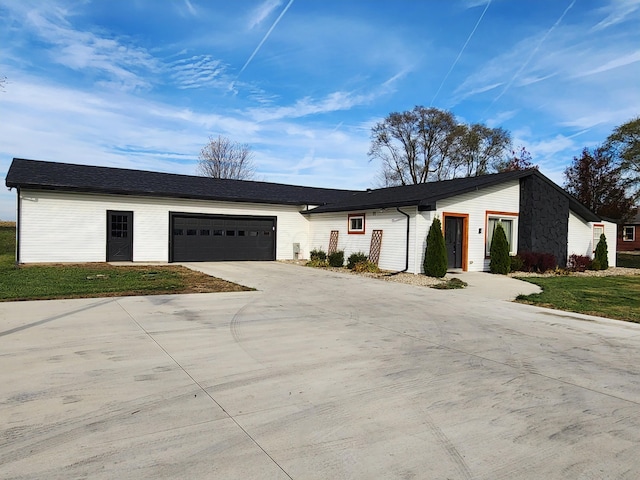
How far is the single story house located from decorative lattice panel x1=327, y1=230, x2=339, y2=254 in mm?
87

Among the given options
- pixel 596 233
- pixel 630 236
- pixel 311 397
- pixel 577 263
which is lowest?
pixel 311 397

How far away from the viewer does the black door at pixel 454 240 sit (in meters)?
15.8

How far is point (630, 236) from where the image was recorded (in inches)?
1532

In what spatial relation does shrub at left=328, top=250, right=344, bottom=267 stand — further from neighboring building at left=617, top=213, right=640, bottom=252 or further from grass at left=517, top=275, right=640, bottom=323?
neighboring building at left=617, top=213, right=640, bottom=252

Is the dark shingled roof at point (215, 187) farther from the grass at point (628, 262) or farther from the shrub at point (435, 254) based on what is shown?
the grass at point (628, 262)

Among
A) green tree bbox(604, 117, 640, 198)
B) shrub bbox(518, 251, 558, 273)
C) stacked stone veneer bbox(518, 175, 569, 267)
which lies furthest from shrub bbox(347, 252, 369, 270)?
green tree bbox(604, 117, 640, 198)

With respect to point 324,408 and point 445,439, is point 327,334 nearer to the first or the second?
point 324,408

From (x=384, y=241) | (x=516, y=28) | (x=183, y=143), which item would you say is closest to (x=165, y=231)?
(x=384, y=241)

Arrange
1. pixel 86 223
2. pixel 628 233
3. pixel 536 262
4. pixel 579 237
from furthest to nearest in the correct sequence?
pixel 628 233 → pixel 579 237 → pixel 86 223 → pixel 536 262

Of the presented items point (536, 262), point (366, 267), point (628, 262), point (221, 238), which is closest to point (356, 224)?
point (366, 267)

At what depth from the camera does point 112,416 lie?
324 centimetres

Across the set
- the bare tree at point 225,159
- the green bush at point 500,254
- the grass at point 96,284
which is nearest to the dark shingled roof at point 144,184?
the grass at point 96,284

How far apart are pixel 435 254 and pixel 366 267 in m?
2.70

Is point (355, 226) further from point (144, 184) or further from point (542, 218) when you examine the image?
point (144, 184)
